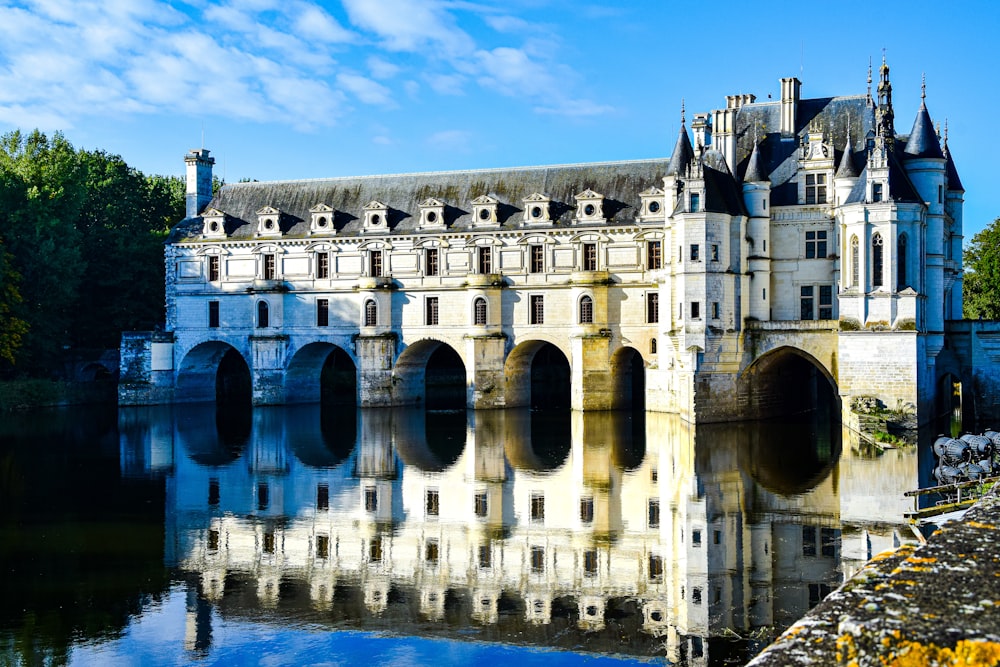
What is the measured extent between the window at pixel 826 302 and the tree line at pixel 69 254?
3382 centimetres

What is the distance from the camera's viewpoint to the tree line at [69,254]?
46219 millimetres

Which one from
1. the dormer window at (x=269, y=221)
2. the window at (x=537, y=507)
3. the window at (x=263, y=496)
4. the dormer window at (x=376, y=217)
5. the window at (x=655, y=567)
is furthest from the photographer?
the dormer window at (x=269, y=221)

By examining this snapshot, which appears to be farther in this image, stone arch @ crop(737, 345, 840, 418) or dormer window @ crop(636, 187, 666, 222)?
dormer window @ crop(636, 187, 666, 222)

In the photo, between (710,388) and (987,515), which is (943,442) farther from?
(987,515)

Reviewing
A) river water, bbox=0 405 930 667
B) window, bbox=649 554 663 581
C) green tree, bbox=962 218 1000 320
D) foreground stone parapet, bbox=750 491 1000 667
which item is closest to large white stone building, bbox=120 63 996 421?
river water, bbox=0 405 930 667

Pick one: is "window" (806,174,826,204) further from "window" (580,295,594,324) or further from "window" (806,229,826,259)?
"window" (580,295,594,324)

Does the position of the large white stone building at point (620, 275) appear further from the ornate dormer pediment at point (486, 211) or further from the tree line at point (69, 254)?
the tree line at point (69, 254)

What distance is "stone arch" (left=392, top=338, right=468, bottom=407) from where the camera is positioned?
45312 millimetres

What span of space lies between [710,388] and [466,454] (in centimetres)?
964

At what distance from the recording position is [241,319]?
1885 inches

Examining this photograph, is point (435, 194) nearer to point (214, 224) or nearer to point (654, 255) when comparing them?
point (654, 255)

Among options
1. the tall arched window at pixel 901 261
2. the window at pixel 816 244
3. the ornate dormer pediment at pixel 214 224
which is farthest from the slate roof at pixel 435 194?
the tall arched window at pixel 901 261

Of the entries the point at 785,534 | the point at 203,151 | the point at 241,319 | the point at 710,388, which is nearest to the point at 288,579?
the point at 785,534

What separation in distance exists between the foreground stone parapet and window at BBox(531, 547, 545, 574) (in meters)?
10.4
